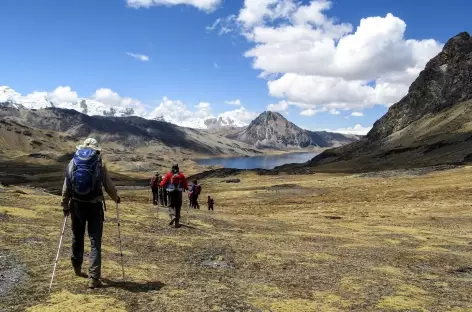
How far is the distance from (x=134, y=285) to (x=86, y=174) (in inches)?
112

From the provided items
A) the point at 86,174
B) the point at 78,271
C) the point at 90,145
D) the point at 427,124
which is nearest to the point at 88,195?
the point at 86,174

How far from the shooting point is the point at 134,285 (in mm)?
9953

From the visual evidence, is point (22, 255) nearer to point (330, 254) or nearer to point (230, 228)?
point (330, 254)

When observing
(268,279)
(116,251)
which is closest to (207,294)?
(268,279)

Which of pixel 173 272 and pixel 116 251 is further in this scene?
pixel 116 251

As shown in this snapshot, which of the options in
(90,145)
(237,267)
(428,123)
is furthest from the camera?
(428,123)

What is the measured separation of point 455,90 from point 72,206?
183399mm

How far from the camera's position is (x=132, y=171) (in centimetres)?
19200

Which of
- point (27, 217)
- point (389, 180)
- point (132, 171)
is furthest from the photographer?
point (132, 171)

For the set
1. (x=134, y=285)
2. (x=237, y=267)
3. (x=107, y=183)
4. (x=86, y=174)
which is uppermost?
(x=86, y=174)

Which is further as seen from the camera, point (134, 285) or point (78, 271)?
point (78, 271)

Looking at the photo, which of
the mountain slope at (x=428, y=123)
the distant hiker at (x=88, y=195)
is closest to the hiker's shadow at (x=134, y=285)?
the distant hiker at (x=88, y=195)

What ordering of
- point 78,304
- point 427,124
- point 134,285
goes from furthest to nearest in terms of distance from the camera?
point 427,124, point 134,285, point 78,304

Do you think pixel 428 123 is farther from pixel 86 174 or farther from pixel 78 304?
pixel 78 304
